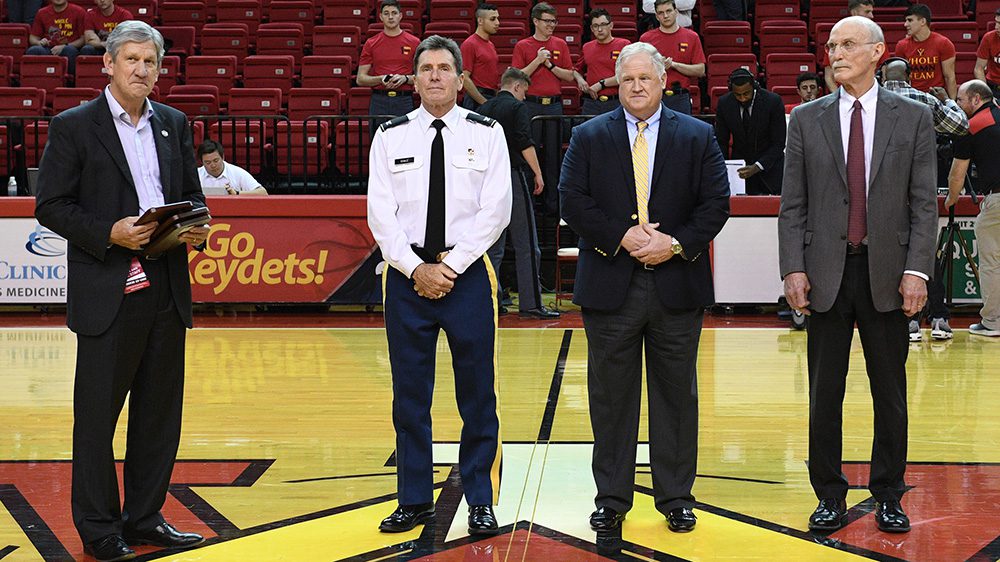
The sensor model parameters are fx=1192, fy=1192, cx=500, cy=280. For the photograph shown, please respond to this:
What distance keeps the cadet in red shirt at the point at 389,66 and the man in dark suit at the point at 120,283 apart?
7607 millimetres

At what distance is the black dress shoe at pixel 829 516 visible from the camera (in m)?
4.53

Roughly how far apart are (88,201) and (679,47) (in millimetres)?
8968

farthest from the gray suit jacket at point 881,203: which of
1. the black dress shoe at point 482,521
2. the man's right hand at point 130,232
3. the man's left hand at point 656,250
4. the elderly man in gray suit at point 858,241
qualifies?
the man's right hand at point 130,232

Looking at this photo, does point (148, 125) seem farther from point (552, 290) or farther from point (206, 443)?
point (552, 290)

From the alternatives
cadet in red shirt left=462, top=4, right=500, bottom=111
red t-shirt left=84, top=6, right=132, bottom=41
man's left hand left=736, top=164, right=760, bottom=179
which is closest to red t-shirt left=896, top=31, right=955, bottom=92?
man's left hand left=736, top=164, right=760, bottom=179

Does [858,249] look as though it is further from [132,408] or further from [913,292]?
[132,408]

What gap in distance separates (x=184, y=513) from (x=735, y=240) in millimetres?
6387

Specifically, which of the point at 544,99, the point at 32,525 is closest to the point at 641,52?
the point at 32,525

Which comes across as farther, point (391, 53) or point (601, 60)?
point (601, 60)

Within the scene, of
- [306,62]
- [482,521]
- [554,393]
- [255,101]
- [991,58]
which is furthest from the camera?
[306,62]

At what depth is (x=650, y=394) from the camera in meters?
4.65

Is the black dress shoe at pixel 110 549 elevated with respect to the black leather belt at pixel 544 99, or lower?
lower

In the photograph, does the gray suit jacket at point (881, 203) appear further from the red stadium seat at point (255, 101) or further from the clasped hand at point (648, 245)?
the red stadium seat at point (255, 101)

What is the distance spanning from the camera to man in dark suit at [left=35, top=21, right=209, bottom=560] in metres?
4.23
